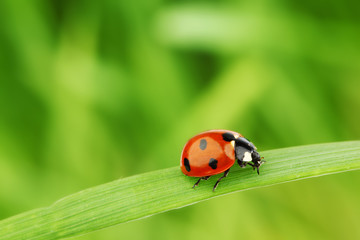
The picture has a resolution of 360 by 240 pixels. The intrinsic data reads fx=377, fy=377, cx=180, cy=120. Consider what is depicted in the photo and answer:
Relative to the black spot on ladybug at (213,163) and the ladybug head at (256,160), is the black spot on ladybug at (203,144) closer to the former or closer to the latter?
the black spot on ladybug at (213,163)

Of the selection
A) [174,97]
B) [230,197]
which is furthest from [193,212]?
[174,97]

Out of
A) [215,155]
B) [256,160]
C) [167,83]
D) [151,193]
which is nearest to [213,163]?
[215,155]

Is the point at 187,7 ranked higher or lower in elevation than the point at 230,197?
higher

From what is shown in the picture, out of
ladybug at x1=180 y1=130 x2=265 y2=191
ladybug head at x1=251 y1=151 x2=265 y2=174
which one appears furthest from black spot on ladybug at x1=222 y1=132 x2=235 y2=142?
ladybug head at x1=251 y1=151 x2=265 y2=174

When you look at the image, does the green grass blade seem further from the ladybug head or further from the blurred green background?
the blurred green background

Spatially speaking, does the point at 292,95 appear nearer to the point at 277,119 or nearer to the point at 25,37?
the point at 277,119

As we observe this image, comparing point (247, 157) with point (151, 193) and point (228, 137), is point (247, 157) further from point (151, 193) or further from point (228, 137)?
point (151, 193)
